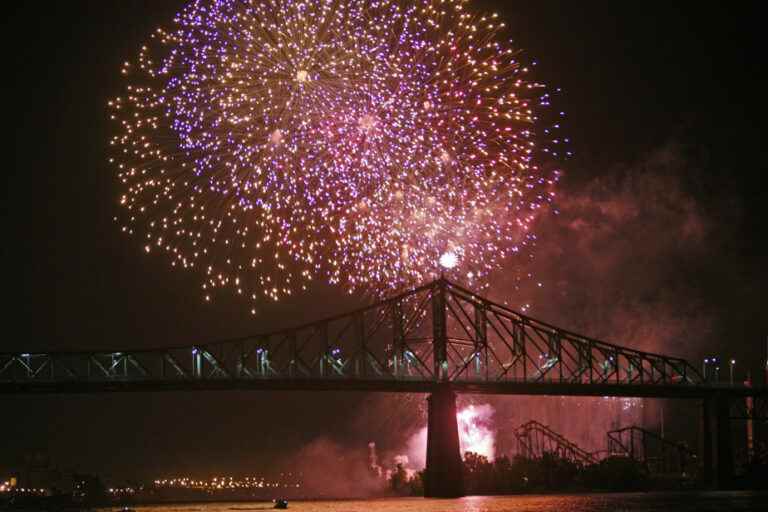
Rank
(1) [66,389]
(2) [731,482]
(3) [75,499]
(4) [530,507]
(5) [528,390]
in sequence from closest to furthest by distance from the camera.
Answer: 1. (4) [530,507]
2. (1) [66,389]
3. (5) [528,390]
4. (2) [731,482]
5. (3) [75,499]

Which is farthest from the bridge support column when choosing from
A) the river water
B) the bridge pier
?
the bridge pier

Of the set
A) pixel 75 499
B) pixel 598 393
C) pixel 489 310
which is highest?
pixel 489 310

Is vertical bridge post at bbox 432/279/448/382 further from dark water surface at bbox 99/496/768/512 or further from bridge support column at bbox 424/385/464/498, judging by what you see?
dark water surface at bbox 99/496/768/512

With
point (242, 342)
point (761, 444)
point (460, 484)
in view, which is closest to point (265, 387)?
point (242, 342)

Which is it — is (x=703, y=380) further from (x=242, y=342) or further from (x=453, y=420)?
(x=242, y=342)

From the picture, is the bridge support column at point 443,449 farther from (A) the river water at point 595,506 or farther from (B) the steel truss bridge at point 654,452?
(B) the steel truss bridge at point 654,452

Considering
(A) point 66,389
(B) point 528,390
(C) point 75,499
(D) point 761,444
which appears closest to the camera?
(A) point 66,389
